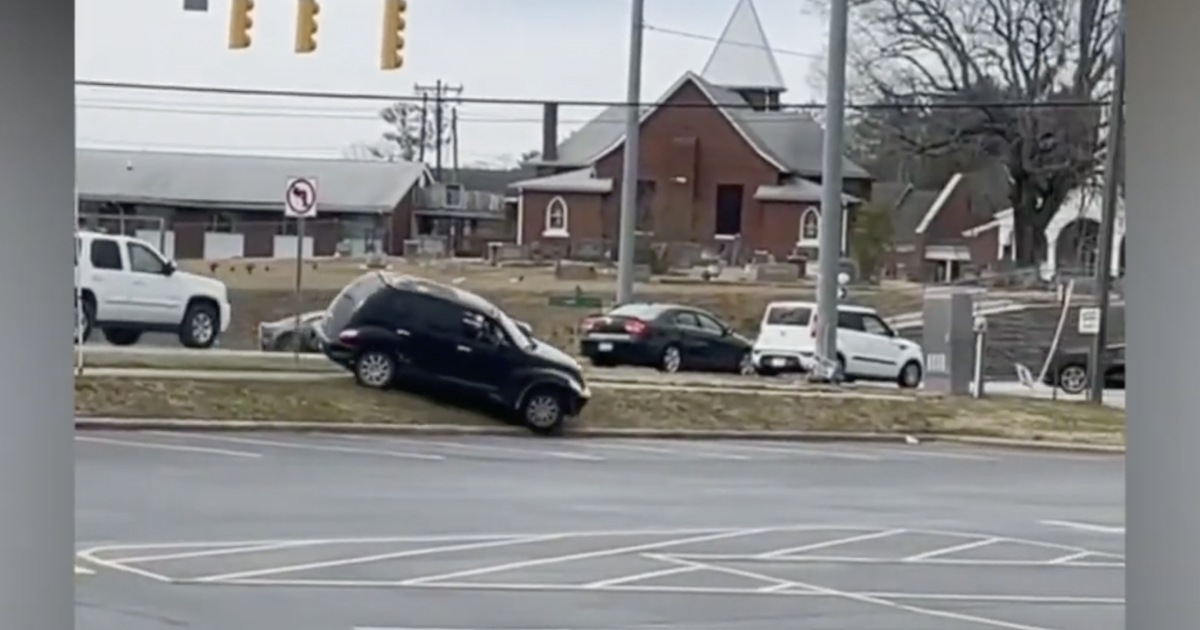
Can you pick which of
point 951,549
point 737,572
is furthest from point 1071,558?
point 737,572

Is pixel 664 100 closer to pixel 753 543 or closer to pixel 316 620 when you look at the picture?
pixel 753 543

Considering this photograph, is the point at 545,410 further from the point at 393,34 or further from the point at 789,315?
the point at 393,34

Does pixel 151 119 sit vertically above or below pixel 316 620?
above

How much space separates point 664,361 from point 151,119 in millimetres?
1795

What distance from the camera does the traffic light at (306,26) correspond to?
487cm

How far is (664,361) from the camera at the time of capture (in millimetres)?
5297

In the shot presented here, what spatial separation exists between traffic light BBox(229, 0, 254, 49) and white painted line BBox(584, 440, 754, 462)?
67.8 inches

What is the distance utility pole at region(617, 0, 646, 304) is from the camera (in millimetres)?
5051

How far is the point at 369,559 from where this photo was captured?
4922 mm

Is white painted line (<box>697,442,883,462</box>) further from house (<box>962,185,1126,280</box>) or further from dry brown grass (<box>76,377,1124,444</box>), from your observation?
house (<box>962,185,1126,280</box>)

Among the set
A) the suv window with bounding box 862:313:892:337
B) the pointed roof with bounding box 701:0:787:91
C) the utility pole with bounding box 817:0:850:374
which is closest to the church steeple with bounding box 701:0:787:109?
the pointed roof with bounding box 701:0:787:91
